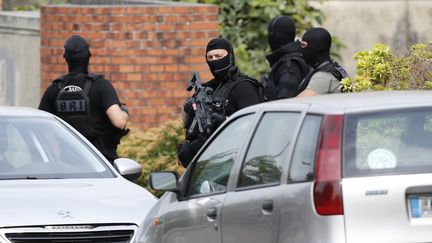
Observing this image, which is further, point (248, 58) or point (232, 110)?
point (248, 58)

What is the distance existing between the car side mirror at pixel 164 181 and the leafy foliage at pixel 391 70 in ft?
7.98

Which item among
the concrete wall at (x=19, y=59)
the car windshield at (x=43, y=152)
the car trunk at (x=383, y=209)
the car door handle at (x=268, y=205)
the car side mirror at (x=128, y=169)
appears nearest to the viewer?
the car trunk at (x=383, y=209)

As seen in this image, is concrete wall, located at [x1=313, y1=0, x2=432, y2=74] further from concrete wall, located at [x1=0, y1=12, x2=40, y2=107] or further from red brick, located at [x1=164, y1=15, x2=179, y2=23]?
red brick, located at [x1=164, y1=15, x2=179, y2=23]

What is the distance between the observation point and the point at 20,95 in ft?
58.1

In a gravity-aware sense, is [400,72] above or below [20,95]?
above

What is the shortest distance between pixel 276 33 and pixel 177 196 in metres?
4.17

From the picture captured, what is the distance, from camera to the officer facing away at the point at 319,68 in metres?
10.5

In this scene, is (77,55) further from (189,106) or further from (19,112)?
(189,106)

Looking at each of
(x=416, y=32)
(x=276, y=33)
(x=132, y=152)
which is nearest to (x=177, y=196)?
(x=276, y=33)

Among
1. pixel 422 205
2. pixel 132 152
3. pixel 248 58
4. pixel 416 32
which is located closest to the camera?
pixel 422 205

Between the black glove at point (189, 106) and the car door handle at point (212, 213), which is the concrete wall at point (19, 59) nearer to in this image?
the black glove at point (189, 106)

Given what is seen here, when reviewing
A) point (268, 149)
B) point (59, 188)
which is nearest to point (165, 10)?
point (59, 188)

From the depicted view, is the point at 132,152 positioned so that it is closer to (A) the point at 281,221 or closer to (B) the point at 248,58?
(B) the point at 248,58

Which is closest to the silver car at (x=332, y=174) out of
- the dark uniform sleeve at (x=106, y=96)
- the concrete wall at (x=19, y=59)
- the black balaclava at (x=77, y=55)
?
the dark uniform sleeve at (x=106, y=96)
